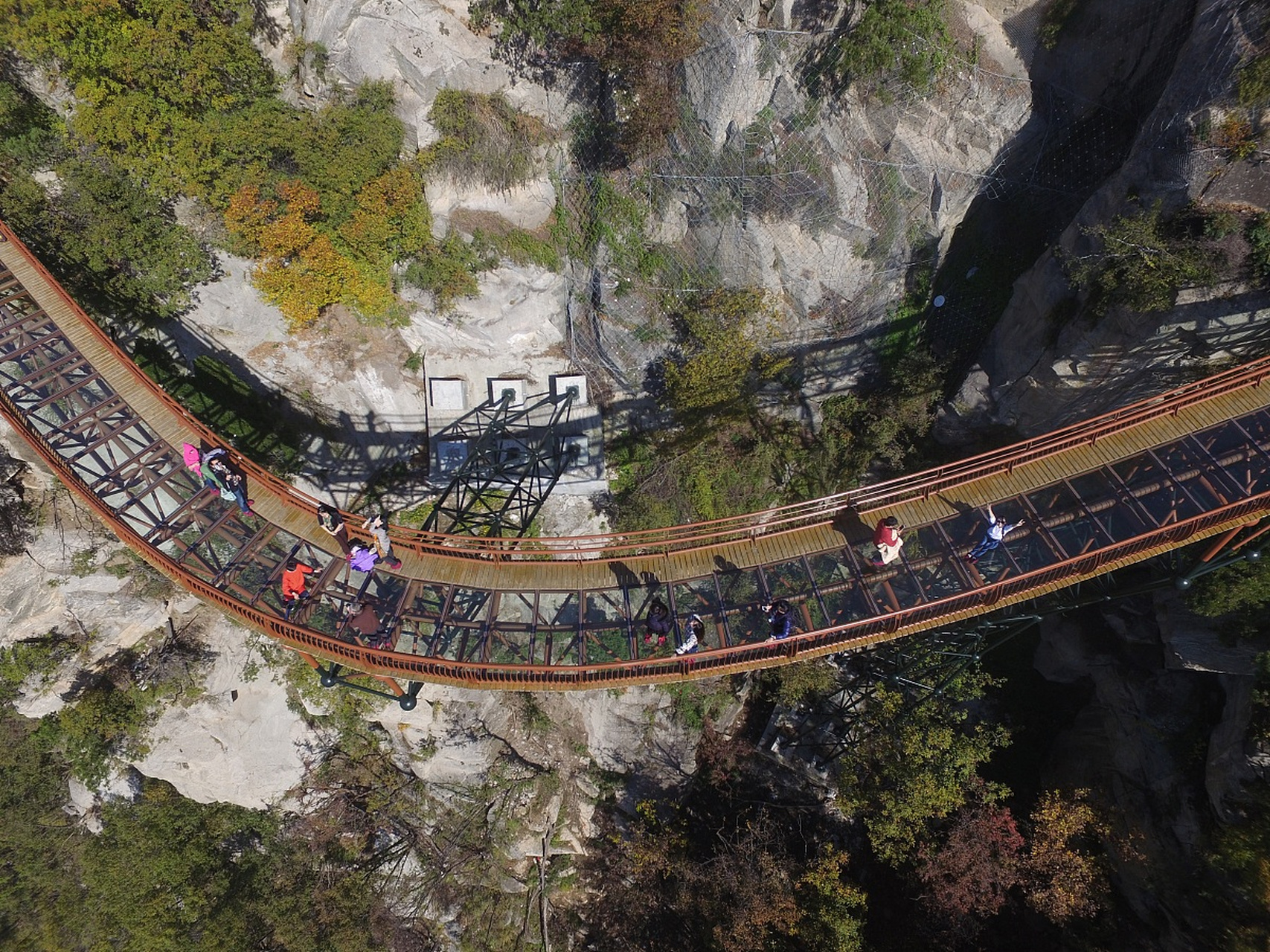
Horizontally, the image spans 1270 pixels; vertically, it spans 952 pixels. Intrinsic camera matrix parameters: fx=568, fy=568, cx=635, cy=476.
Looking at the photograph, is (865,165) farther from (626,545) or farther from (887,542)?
(626,545)

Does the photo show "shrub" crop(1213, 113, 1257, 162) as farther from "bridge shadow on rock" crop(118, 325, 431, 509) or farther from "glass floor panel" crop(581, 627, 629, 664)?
"bridge shadow on rock" crop(118, 325, 431, 509)

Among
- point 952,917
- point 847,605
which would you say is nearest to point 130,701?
point 847,605

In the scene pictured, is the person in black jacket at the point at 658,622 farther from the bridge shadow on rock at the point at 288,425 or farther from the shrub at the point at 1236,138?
the shrub at the point at 1236,138

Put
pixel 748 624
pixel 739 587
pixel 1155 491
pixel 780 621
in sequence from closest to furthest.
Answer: pixel 780 621, pixel 1155 491, pixel 748 624, pixel 739 587

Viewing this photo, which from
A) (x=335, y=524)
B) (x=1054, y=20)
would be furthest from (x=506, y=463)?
(x=1054, y=20)

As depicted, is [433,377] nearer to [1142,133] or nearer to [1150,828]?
[1142,133]

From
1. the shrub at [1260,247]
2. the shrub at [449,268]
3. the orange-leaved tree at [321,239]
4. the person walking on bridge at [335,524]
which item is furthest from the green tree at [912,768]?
the orange-leaved tree at [321,239]

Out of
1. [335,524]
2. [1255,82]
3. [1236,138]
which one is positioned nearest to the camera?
[1255,82]
